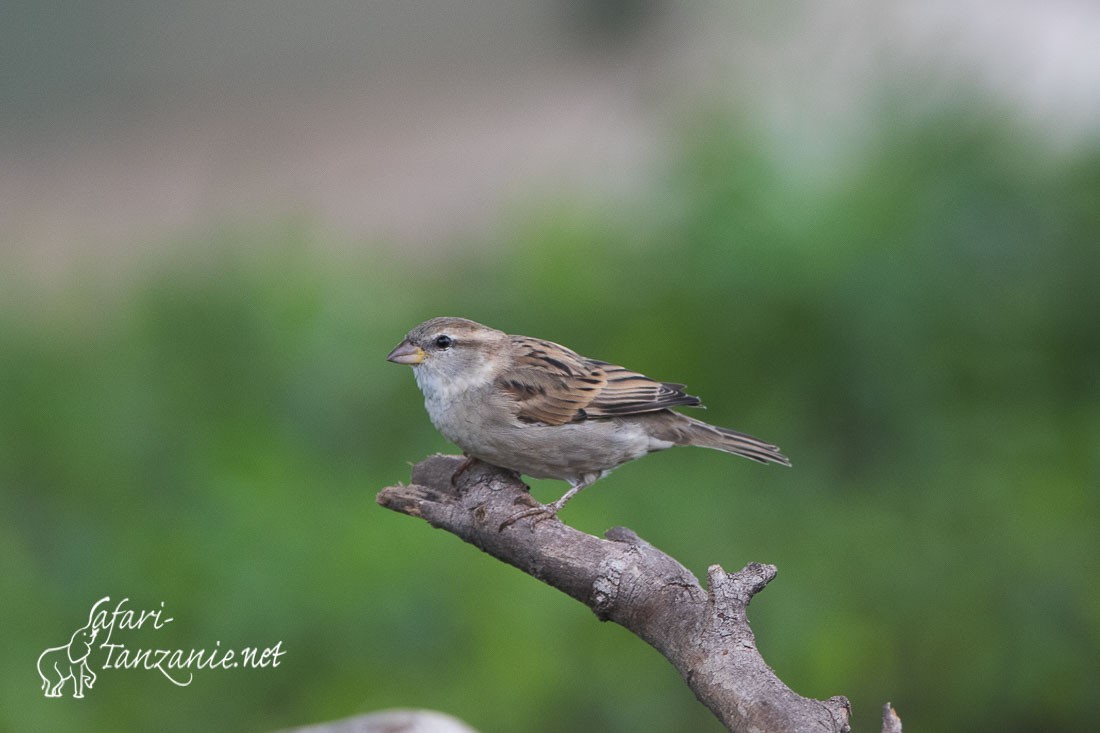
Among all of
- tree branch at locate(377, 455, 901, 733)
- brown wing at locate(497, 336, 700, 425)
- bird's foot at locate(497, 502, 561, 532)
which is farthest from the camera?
brown wing at locate(497, 336, 700, 425)

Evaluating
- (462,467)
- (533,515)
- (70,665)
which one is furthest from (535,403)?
(70,665)

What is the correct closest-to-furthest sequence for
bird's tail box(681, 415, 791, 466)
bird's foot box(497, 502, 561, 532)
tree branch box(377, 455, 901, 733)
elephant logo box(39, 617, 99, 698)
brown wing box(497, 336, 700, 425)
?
tree branch box(377, 455, 901, 733)
bird's foot box(497, 502, 561, 532)
brown wing box(497, 336, 700, 425)
bird's tail box(681, 415, 791, 466)
elephant logo box(39, 617, 99, 698)

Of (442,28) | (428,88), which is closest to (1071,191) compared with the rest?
(428,88)

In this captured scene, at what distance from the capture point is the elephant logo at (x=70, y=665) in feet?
15.0

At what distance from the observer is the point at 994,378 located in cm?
608

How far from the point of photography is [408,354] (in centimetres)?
317

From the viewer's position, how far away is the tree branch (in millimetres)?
2174

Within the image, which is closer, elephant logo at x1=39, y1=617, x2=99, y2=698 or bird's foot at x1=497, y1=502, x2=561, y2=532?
bird's foot at x1=497, y1=502, x2=561, y2=532

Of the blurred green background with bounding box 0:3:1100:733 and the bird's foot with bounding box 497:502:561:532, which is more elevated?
the bird's foot with bounding box 497:502:561:532

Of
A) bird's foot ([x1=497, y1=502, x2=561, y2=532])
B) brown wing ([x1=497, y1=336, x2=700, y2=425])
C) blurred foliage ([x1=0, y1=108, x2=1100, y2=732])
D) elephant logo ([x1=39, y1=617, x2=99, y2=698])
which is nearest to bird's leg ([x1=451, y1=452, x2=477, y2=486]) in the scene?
brown wing ([x1=497, y1=336, x2=700, y2=425])

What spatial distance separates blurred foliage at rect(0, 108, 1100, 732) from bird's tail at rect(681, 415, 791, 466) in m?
1.31

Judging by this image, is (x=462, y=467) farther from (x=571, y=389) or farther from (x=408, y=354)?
(x=571, y=389)

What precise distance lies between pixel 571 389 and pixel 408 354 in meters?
0.55

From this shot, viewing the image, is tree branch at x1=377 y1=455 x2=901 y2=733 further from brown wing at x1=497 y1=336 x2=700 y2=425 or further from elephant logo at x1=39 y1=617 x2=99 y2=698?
elephant logo at x1=39 y1=617 x2=99 y2=698
